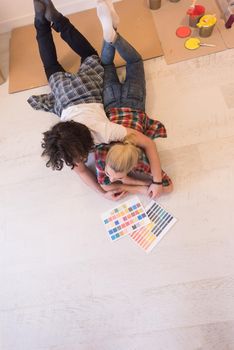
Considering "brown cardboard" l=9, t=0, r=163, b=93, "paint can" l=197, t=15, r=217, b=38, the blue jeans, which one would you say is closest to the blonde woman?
the blue jeans

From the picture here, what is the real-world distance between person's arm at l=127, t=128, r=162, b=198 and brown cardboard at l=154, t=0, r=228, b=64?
69 centimetres

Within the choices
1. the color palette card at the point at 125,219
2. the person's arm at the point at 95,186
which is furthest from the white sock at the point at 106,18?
the color palette card at the point at 125,219

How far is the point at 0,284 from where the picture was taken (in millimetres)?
1295

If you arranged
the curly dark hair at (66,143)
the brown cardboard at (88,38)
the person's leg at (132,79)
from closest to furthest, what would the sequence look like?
1. the curly dark hair at (66,143)
2. the person's leg at (132,79)
3. the brown cardboard at (88,38)

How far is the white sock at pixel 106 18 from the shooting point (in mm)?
1294

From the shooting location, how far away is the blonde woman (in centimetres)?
121

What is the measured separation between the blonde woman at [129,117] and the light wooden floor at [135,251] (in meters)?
0.12

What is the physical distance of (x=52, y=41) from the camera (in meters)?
1.51

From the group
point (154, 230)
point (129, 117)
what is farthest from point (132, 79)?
point (154, 230)

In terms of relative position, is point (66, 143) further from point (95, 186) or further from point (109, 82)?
point (109, 82)

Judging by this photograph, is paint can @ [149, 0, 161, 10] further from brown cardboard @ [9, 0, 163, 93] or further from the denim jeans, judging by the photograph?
the denim jeans

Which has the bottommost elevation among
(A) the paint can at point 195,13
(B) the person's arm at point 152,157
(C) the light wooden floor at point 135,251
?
(C) the light wooden floor at point 135,251

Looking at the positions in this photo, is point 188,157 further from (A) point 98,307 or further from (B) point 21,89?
(B) point 21,89

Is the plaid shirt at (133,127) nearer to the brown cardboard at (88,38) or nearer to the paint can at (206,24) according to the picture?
the brown cardboard at (88,38)
